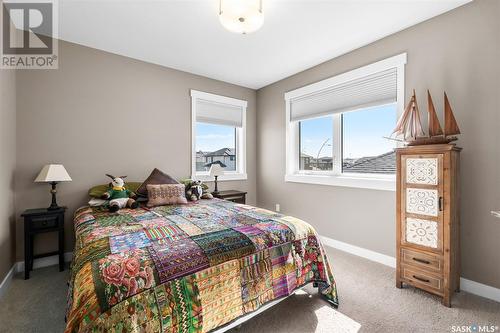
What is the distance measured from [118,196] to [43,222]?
726 millimetres

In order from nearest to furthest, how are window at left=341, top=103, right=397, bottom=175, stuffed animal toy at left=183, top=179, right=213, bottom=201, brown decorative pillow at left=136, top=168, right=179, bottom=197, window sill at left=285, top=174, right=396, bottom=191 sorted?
window sill at left=285, top=174, right=396, bottom=191 < window at left=341, top=103, right=397, bottom=175 < brown decorative pillow at left=136, top=168, right=179, bottom=197 < stuffed animal toy at left=183, top=179, right=213, bottom=201

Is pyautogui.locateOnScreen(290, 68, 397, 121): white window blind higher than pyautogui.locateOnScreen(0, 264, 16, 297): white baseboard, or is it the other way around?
pyautogui.locateOnScreen(290, 68, 397, 121): white window blind

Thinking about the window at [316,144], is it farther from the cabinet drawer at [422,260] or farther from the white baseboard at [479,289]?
the white baseboard at [479,289]

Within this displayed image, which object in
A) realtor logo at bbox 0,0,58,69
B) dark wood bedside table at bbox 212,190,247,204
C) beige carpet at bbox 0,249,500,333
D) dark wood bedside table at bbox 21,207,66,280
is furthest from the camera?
dark wood bedside table at bbox 212,190,247,204

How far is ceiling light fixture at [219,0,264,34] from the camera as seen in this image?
1.82 metres

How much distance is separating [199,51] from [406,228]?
122 inches

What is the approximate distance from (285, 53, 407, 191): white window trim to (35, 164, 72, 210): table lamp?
3025mm

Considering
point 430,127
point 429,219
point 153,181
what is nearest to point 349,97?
point 430,127

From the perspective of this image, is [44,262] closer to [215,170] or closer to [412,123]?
[215,170]

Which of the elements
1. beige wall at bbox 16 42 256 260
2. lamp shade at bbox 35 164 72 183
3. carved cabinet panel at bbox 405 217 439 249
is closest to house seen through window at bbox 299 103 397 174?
carved cabinet panel at bbox 405 217 439 249

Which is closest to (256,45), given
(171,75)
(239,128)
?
(171,75)

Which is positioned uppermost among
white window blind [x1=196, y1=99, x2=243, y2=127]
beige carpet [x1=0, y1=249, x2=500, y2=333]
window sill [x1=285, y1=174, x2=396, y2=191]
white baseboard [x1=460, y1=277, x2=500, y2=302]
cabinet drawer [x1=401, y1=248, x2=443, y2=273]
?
white window blind [x1=196, y1=99, x2=243, y2=127]

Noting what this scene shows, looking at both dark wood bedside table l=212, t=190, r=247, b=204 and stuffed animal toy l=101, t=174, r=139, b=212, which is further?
dark wood bedside table l=212, t=190, r=247, b=204

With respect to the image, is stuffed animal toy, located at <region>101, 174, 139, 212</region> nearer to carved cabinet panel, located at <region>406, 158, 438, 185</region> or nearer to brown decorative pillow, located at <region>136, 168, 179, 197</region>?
brown decorative pillow, located at <region>136, 168, 179, 197</region>
